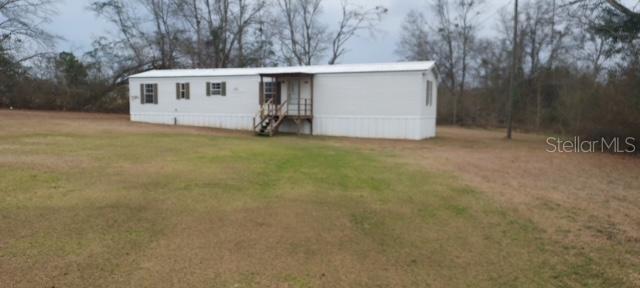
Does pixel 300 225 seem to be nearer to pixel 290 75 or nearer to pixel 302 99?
pixel 290 75

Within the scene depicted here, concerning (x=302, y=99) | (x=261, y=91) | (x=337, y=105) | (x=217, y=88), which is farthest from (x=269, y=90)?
(x=337, y=105)

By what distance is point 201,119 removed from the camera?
2002 cm

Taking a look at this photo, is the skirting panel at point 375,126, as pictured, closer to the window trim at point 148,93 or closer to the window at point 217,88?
the window at point 217,88

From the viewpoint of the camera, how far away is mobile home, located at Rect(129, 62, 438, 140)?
1631 cm

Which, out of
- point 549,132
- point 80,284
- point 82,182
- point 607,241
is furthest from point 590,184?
point 549,132

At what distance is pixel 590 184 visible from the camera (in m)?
7.80

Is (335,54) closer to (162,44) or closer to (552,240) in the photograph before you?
(162,44)

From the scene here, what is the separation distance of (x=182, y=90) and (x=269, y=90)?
5.01m

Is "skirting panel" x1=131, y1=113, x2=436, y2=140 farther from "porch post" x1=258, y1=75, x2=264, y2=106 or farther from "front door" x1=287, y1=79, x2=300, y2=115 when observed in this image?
"porch post" x1=258, y1=75, x2=264, y2=106

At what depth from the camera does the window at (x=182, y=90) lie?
20.0 m

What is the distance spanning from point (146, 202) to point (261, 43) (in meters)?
29.8

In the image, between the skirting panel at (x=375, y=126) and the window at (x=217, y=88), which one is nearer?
the skirting panel at (x=375, y=126)

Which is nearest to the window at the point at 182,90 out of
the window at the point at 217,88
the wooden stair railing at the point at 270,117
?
the window at the point at 217,88

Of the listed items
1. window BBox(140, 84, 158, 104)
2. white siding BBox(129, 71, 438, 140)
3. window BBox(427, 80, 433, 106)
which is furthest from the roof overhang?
window BBox(140, 84, 158, 104)
